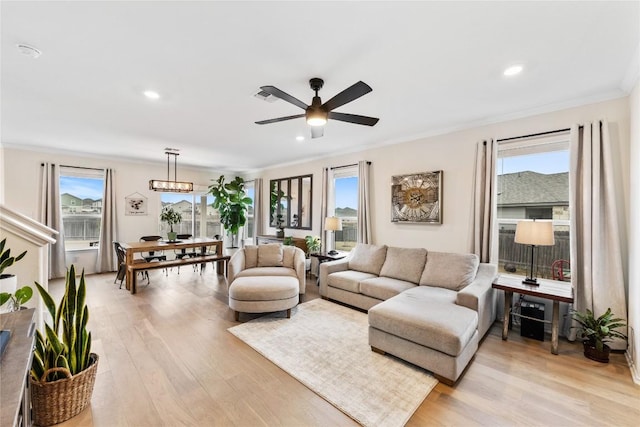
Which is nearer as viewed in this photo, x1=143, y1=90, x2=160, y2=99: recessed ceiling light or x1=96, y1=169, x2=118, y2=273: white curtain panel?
x1=143, y1=90, x2=160, y2=99: recessed ceiling light

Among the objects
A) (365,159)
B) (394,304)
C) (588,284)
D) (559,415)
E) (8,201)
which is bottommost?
(559,415)

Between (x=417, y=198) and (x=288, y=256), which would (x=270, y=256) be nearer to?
(x=288, y=256)

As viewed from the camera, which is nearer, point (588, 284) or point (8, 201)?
point (588, 284)

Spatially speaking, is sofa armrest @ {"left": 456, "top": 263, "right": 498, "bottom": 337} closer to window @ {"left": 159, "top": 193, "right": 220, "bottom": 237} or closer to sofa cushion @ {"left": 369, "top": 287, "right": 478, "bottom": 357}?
sofa cushion @ {"left": 369, "top": 287, "right": 478, "bottom": 357}

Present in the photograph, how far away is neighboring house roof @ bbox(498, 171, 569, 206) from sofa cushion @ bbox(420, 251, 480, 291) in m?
0.95

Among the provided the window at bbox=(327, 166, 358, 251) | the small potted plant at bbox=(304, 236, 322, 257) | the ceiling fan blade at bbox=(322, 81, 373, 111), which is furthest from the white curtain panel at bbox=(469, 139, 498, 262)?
the small potted plant at bbox=(304, 236, 322, 257)

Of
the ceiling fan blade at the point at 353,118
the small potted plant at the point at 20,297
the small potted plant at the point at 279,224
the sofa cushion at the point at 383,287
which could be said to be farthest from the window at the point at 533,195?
the small potted plant at the point at 20,297

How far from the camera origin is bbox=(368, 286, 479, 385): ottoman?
2.24 m

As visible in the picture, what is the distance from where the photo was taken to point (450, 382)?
2252 millimetres

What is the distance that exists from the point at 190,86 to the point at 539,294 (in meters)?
4.18

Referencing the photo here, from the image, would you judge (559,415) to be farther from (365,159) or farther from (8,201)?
(8,201)

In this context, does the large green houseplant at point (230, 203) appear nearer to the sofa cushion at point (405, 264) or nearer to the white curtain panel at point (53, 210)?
the white curtain panel at point (53, 210)

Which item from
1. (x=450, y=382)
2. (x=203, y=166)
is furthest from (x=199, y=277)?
(x=450, y=382)

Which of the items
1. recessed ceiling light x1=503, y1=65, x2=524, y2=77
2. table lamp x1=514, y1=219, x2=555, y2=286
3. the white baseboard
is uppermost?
recessed ceiling light x1=503, y1=65, x2=524, y2=77
